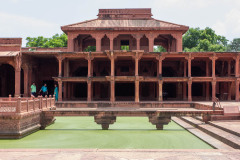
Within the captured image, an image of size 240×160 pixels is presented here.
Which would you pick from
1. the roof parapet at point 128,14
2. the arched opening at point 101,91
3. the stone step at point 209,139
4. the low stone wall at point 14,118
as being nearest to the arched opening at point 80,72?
the arched opening at point 101,91

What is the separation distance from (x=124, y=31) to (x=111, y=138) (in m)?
16.0

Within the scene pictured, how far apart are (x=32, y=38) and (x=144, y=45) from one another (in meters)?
30.2

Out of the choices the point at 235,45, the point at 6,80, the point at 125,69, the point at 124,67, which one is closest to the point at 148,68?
the point at 125,69

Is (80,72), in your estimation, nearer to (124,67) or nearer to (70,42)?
(70,42)

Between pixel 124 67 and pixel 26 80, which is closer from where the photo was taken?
pixel 26 80

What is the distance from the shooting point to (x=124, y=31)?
25.3 m

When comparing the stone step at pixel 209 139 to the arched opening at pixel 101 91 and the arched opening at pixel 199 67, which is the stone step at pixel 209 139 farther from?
the arched opening at pixel 199 67

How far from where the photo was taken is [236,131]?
9.96m

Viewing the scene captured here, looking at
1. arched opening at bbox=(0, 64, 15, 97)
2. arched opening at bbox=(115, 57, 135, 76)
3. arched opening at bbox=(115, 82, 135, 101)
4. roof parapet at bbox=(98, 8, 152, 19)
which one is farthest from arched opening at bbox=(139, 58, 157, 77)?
arched opening at bbox=(0, 64, 15, 97)

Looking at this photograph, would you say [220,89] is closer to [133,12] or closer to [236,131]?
[133,12]

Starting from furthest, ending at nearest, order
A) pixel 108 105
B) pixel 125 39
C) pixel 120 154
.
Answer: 1. pixel 125 39
2. pixel 108 105
3. pixel 120 154

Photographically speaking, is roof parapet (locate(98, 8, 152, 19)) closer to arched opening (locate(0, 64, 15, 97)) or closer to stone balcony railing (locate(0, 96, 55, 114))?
arched opening (locate(0, 64, 15, 97))

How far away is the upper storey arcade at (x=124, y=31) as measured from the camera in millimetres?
25094

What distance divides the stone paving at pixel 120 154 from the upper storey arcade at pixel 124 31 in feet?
59.2
